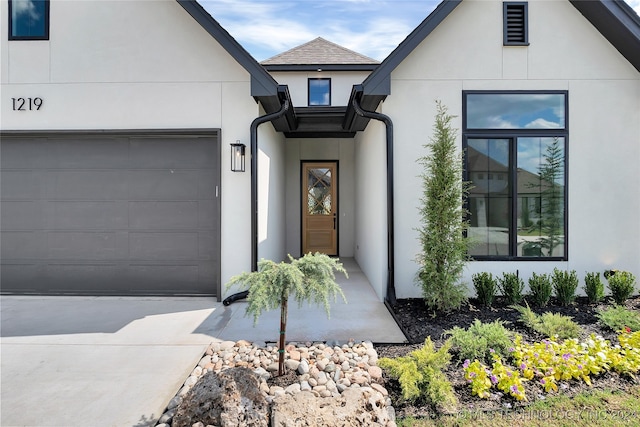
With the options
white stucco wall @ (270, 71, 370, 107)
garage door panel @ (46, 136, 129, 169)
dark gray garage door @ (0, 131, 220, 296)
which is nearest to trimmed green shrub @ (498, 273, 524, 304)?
dark gray garage door @ (0, 131, 220, 296)

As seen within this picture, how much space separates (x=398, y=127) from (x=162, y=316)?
4.35 m

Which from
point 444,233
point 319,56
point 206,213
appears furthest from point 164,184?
point 319,56

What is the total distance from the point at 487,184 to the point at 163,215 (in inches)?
203

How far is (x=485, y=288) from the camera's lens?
4426 mm

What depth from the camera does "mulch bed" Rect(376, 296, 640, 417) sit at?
2.37 metres

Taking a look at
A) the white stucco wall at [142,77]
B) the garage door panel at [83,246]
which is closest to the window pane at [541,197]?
the white stucco wall at [142,77]

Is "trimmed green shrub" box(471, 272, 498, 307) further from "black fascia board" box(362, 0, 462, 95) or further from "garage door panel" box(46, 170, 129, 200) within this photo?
"garage door panel" box(46, 170, 129, 200)

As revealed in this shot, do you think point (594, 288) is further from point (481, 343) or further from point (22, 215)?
point (22, 215)

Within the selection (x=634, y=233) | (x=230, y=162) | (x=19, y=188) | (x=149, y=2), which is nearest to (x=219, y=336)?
(x=230, y=162)

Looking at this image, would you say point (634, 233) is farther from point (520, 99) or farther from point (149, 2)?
point (149, 2)

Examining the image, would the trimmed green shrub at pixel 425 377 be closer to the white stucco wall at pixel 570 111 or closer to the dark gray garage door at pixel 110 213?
the white stucco wall at pixel 570 111

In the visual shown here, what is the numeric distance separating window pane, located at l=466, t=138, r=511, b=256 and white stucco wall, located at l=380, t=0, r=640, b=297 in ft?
1.79

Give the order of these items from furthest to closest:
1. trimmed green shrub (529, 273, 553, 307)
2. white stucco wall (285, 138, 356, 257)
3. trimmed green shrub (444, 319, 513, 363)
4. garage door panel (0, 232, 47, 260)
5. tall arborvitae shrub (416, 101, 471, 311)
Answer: white stucco wall (285, 138, 356, 257) → garage door panel (0, 232, 47, 260) → trimmed green shrub (529, 273, 553, 307) → tall arborvitae shrub (416, 101, 471, 311) → trimmed green shrub (444, 319, 513, 363)

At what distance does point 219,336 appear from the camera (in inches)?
145
